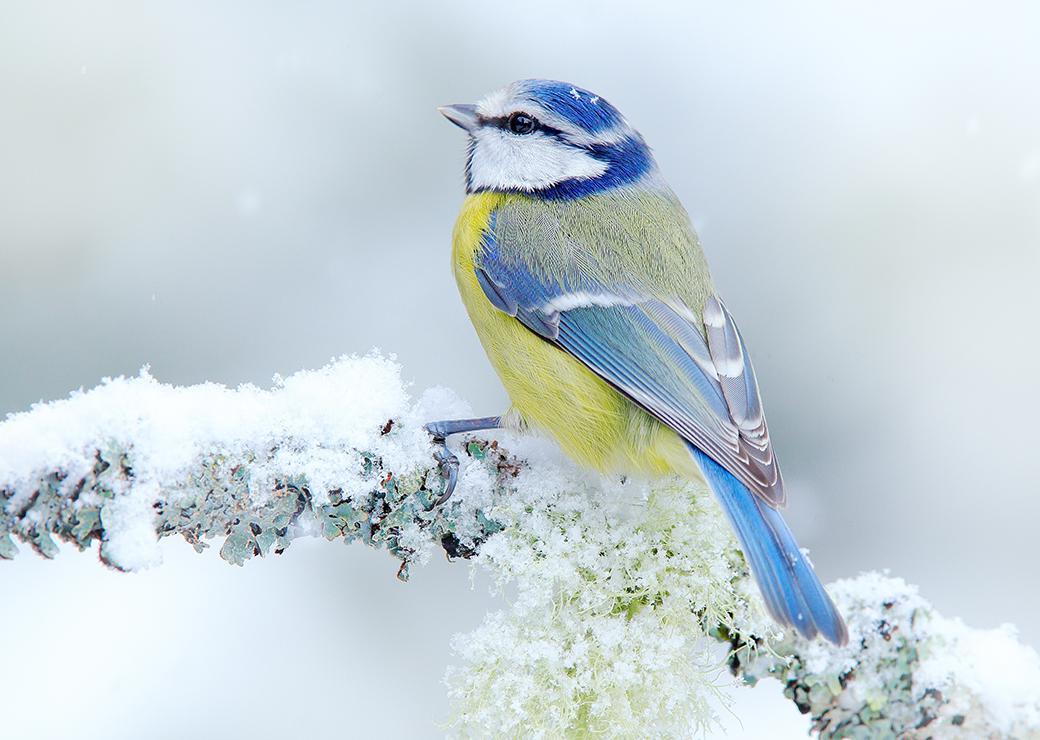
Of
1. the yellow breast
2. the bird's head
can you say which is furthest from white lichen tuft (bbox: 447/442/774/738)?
the bird's head

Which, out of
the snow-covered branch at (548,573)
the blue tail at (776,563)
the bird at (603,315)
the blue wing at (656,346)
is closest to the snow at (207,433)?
the snow-covered branch at (548,573)

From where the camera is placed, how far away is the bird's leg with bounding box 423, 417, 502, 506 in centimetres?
166

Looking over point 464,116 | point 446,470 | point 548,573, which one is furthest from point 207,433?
point 464,116

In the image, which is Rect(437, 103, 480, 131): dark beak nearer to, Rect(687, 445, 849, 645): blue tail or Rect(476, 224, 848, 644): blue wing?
Rect(476, 224, 848, 644): blue wing

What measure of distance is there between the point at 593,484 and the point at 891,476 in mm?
1537

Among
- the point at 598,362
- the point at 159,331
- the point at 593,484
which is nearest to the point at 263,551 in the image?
the point at 593,484

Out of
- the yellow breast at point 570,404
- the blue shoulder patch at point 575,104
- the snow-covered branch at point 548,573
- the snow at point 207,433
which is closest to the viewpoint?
the snow at point 207,433

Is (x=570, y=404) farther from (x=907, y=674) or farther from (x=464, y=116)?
(x=464, y=116)

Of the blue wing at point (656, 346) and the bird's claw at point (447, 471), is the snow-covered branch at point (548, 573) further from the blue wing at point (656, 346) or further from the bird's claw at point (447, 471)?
the blue wing at point (656, 346)

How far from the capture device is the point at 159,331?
9.77 ft

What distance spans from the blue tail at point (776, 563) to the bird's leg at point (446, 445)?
0.38 meters

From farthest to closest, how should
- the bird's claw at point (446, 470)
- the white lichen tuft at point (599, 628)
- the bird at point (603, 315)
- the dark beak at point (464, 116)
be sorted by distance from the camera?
the dark beak at point (464, 116)
the bird at point (603, 315)
the bird's claw at point (446, 470)
the white lichen tuft at point (599, 628)

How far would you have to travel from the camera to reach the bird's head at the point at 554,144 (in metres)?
2.35

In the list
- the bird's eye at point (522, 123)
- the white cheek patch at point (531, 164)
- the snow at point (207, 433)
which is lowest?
the snow at point (207, 433)
